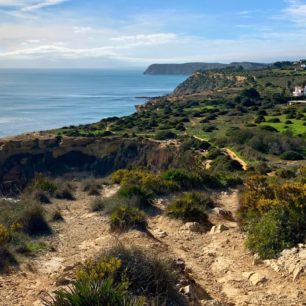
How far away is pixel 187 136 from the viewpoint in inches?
1529

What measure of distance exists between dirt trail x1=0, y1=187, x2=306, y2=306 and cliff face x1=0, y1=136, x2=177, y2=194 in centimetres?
2507

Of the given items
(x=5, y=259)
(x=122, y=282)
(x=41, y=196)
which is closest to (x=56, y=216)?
(x=41, y=196)

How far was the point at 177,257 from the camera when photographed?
9.62m

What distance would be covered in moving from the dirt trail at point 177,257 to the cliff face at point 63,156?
25.1 meters

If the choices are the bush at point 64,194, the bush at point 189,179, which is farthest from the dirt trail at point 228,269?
the bush at point 64,194

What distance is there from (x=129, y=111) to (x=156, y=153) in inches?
2235

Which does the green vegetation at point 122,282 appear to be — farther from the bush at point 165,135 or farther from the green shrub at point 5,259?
the bush at point 165,135

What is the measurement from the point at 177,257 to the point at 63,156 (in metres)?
33.2

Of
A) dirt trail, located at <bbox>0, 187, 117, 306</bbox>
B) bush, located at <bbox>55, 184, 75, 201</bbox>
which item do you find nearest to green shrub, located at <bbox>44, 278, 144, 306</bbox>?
dirt trail, located at <bbox>0, 187, 117, 306</bbox>

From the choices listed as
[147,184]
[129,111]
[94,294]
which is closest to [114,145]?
[147,184]

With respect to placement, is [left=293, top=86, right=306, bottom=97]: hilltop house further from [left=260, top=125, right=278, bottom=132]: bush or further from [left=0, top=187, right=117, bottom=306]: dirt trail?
[left=0, top=187, right=117, bottom=306]: dirt trail

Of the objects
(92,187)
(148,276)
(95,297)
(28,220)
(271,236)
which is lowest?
(92,187)

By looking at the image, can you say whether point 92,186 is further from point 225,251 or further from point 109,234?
point 225,251

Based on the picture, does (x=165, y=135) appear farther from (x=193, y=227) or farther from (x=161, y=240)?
(x=161, y=240)
